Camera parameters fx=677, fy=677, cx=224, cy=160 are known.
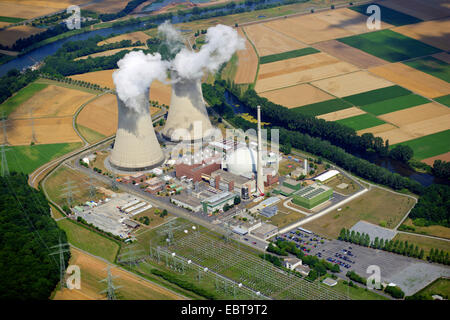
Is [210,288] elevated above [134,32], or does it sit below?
below

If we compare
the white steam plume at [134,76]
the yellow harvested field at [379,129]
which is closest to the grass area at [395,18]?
the yellow harvested field at [379,129]

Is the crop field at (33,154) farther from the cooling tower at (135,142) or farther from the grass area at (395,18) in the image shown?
the grass area at (395,18)

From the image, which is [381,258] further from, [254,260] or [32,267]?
[32,267]

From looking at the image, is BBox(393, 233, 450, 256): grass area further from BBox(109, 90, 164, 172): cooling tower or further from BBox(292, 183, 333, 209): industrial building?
BBox(109, 90, 164, 172): cooling tower

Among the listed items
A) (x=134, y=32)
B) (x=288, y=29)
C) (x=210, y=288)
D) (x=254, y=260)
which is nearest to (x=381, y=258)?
(x=254, y=260)

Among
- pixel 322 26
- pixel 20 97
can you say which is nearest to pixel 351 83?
pixel 322 26

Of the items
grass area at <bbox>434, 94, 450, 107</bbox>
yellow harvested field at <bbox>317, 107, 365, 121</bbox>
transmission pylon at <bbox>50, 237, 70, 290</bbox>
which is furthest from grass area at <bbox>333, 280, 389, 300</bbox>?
grass area at <bbox>434, 94, 450, 107</bbox>

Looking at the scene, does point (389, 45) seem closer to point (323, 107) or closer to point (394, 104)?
point (394, 104)
